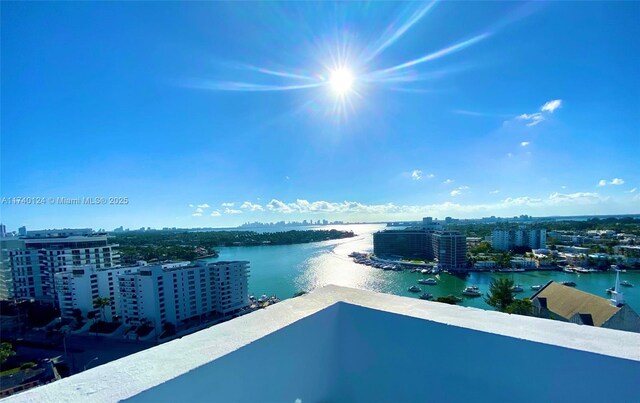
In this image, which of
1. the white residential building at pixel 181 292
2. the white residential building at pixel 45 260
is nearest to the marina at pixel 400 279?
the white residential building at pixel 181 292

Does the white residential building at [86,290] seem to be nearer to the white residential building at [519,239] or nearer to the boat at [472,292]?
the boat at [472,292]

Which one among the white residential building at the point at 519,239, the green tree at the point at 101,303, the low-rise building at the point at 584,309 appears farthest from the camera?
the white residential building at the point at 519,239

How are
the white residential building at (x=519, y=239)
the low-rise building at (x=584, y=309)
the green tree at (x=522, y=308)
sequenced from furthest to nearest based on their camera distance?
the white residential building at (x=519, y=239) → the green tree at (x=522, y=308) → the low-rise building at (x=584, y=309)

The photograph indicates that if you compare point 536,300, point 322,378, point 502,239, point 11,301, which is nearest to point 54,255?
point 11,301

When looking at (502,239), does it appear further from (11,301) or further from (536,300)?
(11,301)

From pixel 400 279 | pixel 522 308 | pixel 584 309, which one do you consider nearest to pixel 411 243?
pixel 400 279

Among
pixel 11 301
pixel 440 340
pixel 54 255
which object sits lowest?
pixel 11 301

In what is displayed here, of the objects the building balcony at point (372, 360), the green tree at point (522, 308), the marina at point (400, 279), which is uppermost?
the building balcony at point (372, 360)

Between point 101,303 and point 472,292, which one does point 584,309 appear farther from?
point 101,303
